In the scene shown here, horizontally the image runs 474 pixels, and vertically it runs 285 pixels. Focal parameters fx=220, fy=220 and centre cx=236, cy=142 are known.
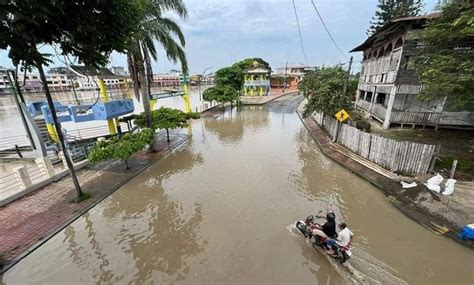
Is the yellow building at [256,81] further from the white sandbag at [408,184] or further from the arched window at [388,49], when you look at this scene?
the white sandbag at [408,184]

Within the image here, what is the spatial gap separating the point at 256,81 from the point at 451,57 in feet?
128

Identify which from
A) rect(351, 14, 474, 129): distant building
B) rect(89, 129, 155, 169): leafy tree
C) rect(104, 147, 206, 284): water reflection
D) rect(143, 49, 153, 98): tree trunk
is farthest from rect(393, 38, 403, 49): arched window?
rect(89, 129, 155, 169): leafy tree

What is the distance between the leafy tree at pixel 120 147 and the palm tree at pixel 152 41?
2647mm

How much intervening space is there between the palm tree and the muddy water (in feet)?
18.0

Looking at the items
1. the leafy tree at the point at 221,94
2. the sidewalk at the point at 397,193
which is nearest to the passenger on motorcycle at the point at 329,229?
the sidewalk at the point at 397,193

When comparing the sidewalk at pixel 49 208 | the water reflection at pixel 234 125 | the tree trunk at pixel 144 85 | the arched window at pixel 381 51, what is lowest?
the water reflection at pixel 234 125

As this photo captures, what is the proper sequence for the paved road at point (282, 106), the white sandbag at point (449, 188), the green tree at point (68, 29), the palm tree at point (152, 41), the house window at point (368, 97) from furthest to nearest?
the paved road at point (282, 106)
the house window at point (368, 97)
the palm tree at point (152, 41)
the white sandbag at point (449, 188)
the green tree at point (68, 29)

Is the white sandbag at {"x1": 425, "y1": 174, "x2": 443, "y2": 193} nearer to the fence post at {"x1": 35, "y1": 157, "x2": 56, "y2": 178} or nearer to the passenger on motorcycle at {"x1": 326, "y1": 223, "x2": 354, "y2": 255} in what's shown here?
the passenger on motorcycle at {"x1": 326, "y1": 223, "x2": 354, "y2": 255}

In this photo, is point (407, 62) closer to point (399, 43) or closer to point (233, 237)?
point (399, 43)

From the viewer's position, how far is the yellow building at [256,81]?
4547 cm

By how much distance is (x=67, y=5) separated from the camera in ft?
17.3

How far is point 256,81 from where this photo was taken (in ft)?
152

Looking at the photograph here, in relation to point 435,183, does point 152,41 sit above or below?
above

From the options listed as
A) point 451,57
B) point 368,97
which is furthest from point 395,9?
point 451,57
